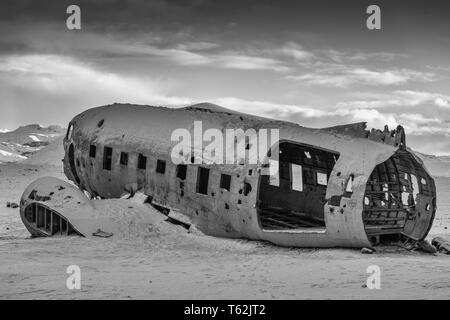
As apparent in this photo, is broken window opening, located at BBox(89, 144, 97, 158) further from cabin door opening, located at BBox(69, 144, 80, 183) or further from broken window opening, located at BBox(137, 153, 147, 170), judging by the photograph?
broken window opening, located at BBox(137, 153, 147, 170)

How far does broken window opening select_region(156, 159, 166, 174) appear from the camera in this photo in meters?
16.5

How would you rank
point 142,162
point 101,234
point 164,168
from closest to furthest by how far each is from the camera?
point 101,234 < point 164,168 < point 142,162

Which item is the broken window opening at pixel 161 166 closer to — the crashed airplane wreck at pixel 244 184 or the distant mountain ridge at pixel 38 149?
the crashed airplane wreck at pixel 244 184

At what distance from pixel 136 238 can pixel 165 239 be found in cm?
73

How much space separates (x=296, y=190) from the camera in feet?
65.0

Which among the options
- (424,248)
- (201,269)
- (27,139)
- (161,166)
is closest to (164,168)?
(161,166)

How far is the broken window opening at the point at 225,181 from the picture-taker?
1493 centimetres

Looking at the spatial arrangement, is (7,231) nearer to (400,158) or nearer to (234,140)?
(234,140)

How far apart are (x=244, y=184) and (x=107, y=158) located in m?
5.48

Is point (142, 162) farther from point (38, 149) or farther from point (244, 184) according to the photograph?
point (38, 149)

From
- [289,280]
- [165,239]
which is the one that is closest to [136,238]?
[165,239]

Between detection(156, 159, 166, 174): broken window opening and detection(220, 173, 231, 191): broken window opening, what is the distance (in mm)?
→ 2075

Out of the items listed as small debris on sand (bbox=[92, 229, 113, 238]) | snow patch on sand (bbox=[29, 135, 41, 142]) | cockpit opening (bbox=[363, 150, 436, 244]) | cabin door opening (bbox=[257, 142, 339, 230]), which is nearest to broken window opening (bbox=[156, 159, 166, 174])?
small debris on sand (bbox=[92, 229, 113, 238])
